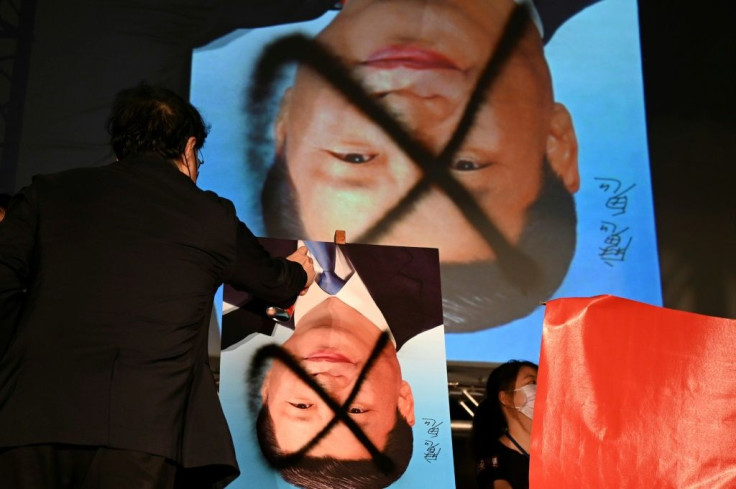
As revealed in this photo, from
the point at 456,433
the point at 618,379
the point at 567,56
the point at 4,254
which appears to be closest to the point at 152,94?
the point at 4,254

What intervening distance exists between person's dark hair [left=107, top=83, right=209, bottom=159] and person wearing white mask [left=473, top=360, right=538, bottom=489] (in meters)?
1.54

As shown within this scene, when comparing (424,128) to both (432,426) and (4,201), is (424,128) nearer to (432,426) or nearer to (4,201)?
(432,426)

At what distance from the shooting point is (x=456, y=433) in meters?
3.40

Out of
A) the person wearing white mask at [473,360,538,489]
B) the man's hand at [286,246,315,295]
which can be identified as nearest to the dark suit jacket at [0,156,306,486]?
the man's hand at [286,246,315,295]

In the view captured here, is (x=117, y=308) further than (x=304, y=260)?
No

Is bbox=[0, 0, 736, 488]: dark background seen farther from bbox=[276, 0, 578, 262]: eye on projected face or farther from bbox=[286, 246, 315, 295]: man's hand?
bbox=[286, 246, 315, 295]: man's hand

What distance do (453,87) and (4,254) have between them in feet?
8.08

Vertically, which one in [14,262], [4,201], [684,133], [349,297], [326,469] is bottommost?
[326,469]

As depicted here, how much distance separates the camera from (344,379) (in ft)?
8.11

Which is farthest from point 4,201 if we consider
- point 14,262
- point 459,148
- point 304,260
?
point 459,148

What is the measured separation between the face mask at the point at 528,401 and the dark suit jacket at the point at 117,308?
57.7 inches

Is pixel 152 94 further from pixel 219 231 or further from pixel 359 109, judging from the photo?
pixel 359 109

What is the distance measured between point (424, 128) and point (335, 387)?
4.91 feet

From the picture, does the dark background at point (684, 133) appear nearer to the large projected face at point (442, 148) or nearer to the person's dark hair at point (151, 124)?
the large projected face at point (442, 148)
